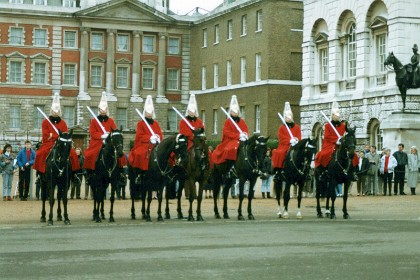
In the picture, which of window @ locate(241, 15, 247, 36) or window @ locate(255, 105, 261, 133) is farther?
window @ locate(241, 15, 247, 36)

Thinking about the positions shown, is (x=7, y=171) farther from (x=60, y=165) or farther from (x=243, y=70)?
(x=243, y=70)

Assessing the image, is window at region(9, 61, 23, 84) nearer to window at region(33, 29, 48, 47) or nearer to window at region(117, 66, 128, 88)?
window at region(33, 29, 48, 47)

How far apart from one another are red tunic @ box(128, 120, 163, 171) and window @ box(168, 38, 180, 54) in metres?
64.4

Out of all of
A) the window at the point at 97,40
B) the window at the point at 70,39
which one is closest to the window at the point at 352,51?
the window at the point at 97,40

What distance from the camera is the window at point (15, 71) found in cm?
8294

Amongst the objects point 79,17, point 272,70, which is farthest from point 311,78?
point 79,17

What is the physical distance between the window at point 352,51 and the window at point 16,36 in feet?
120

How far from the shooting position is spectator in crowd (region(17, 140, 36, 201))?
3475cm

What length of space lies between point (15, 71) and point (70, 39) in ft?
18.8

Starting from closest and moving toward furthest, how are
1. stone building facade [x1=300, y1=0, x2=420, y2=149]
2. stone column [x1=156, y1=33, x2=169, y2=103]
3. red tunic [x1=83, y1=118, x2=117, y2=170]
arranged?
red tunic [x1=83, y1=118, x2=117, y2=170], stone building facade [x1=300, y1=0, x2=420, y2=149], stone column [x1=156, y1=33, x2=169, y2=103]

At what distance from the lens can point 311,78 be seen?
59.8 m

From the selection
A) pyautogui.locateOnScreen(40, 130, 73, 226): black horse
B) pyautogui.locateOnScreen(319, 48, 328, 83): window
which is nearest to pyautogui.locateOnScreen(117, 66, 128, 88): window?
pyautogui.locateOnScreen(319, 48, 328, 83): window

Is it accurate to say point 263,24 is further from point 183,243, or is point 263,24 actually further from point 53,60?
point 183,243

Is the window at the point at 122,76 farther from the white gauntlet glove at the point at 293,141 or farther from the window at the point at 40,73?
the white gauntlet glove at the point at 293,141
